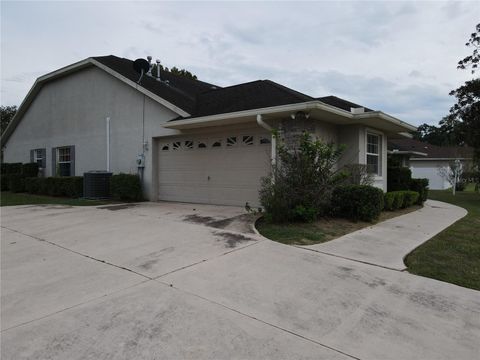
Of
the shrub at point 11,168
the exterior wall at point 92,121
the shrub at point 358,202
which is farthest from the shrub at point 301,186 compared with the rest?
the shrub at point 11,168

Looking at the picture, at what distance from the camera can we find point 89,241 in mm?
6062

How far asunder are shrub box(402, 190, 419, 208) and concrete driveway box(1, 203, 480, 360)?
7.33 metres

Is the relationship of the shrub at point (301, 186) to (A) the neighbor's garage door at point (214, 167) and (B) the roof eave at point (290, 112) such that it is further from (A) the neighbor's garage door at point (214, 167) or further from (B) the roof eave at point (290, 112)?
(A) the neighbor's garage door at point (214, 167)

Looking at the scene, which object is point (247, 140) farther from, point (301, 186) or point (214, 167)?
point (301, 186)

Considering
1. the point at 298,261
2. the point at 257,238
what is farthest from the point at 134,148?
the point at 298,261

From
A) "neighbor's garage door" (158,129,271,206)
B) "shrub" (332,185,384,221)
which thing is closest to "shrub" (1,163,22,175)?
"neighbor's garage door" (158,129,271,206)

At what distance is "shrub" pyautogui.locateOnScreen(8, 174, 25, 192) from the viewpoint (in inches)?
634

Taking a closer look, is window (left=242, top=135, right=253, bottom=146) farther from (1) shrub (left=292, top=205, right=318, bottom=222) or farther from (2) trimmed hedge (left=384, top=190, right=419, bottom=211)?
(2) trimmed hedge (left=384, top=190, right=419, bottom=211)

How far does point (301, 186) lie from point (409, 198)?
20.0 ft

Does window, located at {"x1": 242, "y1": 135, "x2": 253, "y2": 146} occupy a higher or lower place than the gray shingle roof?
lower

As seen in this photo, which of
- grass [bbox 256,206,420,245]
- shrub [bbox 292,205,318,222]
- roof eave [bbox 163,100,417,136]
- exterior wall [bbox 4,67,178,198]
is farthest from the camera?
exterior wall [bbox 4,67,178,198]

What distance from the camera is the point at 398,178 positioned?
1292cm

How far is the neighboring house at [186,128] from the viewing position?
9.45 m

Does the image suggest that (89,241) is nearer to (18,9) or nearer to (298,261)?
(298,261)
